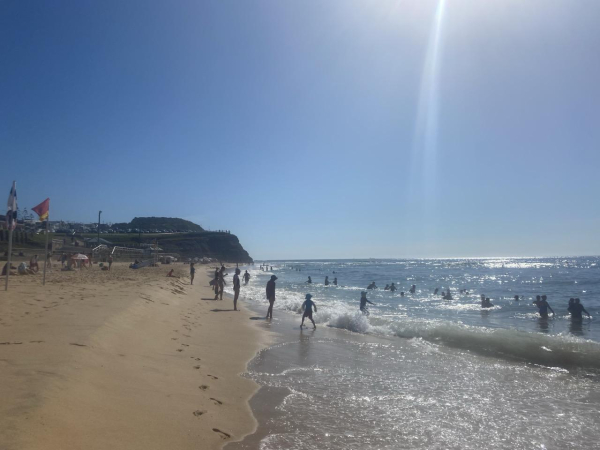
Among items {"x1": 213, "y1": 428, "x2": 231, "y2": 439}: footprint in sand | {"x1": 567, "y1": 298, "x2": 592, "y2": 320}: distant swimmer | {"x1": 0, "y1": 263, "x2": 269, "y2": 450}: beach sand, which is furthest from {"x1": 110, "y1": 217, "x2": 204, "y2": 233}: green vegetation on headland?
{"x1": 213, "y1": 428, "x2": 231, "y2": 439}: footprint in sand

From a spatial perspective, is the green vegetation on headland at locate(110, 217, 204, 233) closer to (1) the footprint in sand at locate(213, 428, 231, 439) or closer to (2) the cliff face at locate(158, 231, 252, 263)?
(2) the cliff face at locate(158, 231, 252, 263)

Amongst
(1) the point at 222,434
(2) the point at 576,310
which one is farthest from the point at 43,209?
(2) the point at 576,310

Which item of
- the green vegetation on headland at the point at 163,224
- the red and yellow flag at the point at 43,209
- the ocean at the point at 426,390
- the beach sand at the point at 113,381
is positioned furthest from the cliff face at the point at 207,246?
the ocean at the point at 426,390

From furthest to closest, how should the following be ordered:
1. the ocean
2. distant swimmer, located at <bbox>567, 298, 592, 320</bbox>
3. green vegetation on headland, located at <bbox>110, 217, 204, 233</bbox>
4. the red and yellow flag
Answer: green vegetation on headland, located at <bbox>110, 217, 204, 233</bbox> → distant swimmer, located at <bbox>567, 298, 592, 320</bbox> → the red and yellow flag → the ocean

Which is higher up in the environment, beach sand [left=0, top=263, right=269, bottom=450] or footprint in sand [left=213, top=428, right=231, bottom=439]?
beach sand [left=0, top=263, right=269, bottom=450]

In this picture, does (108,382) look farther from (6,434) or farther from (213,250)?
(213,250)

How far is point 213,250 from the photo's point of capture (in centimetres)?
11788

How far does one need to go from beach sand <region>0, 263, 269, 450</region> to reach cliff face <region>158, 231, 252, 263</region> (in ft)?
304

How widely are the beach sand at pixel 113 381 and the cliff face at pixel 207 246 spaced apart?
304 ft

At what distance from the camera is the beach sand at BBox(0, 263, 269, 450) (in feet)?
12.1

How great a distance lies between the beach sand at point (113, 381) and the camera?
3.69 metres

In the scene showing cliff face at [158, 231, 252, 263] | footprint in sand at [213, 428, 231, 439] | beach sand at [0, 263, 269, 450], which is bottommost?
footprint in sand at [213, 428, 231, 439]

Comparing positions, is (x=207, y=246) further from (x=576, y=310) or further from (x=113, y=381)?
(x=113, y=381)

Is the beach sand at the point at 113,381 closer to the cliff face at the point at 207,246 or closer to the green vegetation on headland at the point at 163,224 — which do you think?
the cliff face at the point at 207,246
